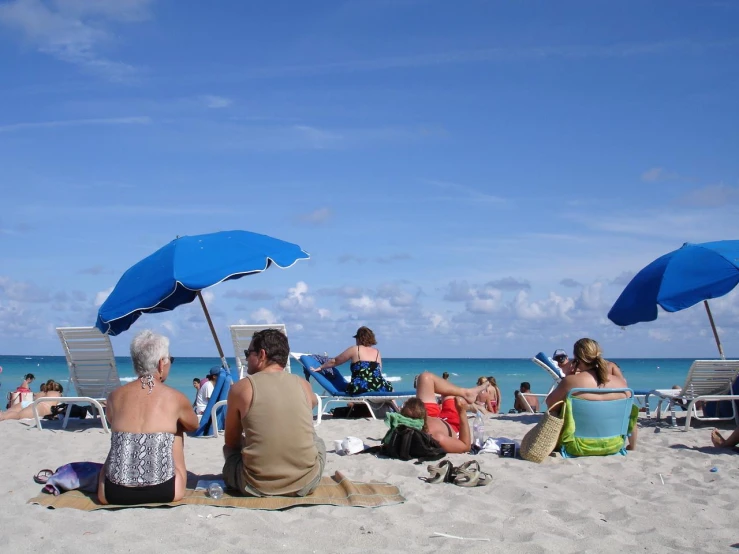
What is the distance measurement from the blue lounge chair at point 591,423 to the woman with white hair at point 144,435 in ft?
9.51

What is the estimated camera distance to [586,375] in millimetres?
5570

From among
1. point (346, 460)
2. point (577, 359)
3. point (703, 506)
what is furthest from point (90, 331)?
point (703, 506)

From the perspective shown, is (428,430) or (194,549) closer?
(194,549)

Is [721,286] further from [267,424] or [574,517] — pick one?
[267,424]

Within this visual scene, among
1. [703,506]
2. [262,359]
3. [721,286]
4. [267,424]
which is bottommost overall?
[703,506]

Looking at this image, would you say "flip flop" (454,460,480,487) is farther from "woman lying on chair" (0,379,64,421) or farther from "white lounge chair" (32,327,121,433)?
"woman lying on chair" (0,379,64,421)

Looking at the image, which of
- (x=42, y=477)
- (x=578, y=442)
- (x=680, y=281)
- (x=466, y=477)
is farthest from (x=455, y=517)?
(x=680, y=281)

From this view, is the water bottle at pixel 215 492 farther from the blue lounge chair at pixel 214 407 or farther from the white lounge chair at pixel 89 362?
the white lounge chair at pixel 89 362

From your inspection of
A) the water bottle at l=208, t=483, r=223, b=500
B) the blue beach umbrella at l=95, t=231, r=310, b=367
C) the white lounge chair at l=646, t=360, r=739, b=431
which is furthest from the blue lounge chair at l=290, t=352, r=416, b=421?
the water bottle at l=208, t=483, r=223, b=500

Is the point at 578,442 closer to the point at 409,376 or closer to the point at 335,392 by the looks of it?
the point at 335,392

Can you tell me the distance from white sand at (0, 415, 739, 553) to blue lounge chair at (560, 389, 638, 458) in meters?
0.15

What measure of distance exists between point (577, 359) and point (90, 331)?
4.56m

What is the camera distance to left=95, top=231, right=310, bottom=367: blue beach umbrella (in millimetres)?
6352

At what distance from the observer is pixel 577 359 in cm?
563
